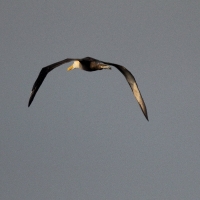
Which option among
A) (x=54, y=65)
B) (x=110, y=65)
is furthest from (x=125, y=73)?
(x=54, y=65)

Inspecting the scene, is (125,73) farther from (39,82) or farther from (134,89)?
(39,82)

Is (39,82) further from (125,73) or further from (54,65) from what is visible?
(125,73)

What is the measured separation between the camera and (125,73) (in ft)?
143

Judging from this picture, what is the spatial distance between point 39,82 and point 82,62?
4.05 metres

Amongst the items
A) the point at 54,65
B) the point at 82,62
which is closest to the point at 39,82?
the point at 54,65

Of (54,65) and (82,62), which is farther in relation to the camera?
(82,62)

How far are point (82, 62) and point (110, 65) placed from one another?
3596mm

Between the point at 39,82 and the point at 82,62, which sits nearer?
the point at 39,82

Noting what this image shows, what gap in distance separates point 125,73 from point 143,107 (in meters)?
2.00

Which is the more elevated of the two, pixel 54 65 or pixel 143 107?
pixel 54 65

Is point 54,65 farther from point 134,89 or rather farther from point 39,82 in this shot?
point 134,89

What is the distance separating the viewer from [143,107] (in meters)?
43.4

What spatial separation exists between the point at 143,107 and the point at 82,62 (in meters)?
5.38

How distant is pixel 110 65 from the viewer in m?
43.7
